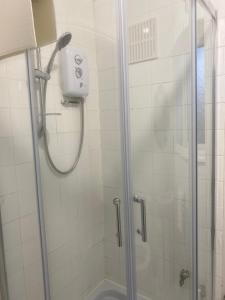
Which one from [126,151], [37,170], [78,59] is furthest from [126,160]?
[78,59]

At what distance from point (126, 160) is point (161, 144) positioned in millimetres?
347

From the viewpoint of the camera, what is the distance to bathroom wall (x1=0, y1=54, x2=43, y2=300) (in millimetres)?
1118

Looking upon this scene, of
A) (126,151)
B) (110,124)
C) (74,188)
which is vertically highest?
(110,124)

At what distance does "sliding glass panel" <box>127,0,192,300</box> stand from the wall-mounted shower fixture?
1.02ft

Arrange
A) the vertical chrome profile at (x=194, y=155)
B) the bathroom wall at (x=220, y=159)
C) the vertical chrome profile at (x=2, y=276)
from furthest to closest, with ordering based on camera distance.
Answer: the bathroom wall at (x=220, y=159)
the vertical chrome profile at (x=194, y=155)
the vertical chrome profile at (x=2, y=276)

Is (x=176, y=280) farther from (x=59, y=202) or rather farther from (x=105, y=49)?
(x=105, y=49)

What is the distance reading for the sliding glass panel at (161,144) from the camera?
1.36 metres

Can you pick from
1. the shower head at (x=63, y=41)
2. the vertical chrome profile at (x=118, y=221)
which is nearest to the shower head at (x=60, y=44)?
the shower head at (x=63, y=41)

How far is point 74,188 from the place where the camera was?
1553 mm

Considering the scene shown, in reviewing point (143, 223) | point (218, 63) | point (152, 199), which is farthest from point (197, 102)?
point (143, 223)

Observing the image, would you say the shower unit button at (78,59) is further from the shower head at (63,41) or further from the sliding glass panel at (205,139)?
the sliding glass panel at (205,139)

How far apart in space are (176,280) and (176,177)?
2.09 feet

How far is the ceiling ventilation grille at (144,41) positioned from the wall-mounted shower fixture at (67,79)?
31cm

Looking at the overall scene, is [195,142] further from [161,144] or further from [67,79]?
[67,79]
